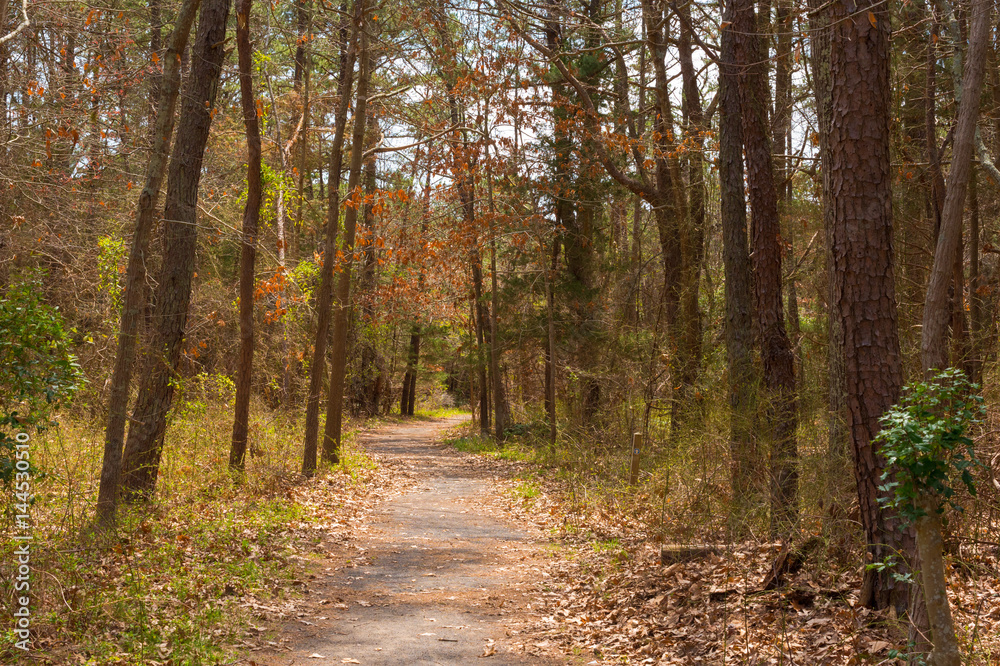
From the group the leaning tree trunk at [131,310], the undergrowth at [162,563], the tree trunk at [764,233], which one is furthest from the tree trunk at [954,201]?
the leaning tree trunk at [131,310]

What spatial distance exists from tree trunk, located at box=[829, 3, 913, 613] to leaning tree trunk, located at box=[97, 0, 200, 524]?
20.9 ft

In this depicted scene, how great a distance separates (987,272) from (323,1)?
15081 mm

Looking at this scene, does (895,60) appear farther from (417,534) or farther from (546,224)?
(417,534)

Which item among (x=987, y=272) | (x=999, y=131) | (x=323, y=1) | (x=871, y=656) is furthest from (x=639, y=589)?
(x=987, y=272)

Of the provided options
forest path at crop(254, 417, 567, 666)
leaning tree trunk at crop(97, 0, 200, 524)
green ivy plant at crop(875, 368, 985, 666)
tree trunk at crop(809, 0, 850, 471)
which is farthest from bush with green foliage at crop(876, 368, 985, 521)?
leaning tree trunk at crop(97, 0, 200, 524)

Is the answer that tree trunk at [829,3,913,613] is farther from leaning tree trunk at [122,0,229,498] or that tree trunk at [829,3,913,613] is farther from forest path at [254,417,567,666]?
leaning tree trunk at [122,0,229,498]

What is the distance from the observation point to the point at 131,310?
7441mm

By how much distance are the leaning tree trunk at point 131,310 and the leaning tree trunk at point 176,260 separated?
180 centimetres

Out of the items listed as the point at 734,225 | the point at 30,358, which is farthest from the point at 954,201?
the point at 30,358

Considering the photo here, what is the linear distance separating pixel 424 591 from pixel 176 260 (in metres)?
5.82

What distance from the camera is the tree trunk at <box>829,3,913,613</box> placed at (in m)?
5.17

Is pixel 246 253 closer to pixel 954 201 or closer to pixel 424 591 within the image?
pixel 424 591

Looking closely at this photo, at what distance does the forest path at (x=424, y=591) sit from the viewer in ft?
18.7

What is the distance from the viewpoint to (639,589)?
6.75 meters
